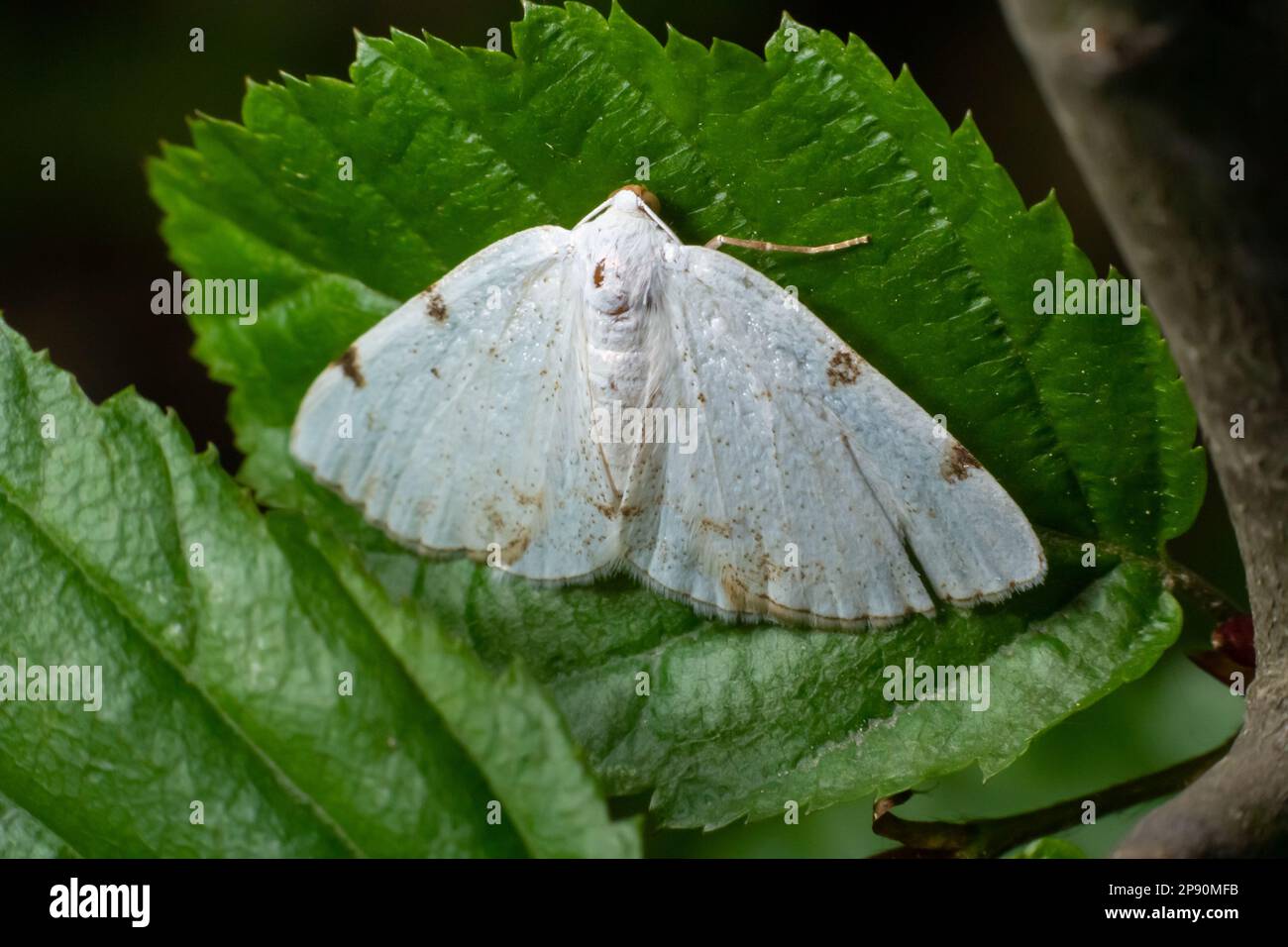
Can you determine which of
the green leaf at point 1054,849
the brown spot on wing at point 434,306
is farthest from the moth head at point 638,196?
the green leaf at point 1054,849

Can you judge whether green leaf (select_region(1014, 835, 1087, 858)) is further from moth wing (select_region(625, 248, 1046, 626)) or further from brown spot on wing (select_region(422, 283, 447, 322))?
brown spot on wing (select_region(422, 283, 447, 322))

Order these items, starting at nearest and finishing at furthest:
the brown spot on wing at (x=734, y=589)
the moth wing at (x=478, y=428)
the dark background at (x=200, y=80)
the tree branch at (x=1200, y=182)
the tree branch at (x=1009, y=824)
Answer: the tree branch at (x=1200, y=182)
the tree branch at (x=1009, y=824)
the brown spot on wing at (x=734, y=589)
the moth wing at (x=478, y=428)
the dark background at (x=200, y=80)

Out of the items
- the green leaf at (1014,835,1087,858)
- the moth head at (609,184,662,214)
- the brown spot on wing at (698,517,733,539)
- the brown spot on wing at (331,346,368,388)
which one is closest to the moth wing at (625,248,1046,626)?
the brown spot on wing at (698,517,733,539)

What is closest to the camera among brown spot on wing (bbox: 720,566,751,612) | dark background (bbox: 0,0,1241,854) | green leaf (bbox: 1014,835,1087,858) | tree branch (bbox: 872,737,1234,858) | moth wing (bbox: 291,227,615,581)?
green leaf (bbox: 1014,835,1087,858)

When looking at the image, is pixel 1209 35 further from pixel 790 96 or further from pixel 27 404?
pixel 27 404

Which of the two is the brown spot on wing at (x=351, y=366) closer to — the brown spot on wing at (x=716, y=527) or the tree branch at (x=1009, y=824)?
the brown spot on wing at (x=716, y=527)

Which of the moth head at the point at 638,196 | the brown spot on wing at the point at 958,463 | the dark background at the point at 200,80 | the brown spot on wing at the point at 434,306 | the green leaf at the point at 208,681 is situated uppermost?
the dark background at the point at 200,80

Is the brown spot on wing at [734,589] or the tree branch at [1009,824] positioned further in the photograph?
the brown spot on wing at [734,589]

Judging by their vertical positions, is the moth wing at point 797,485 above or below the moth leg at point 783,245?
below
